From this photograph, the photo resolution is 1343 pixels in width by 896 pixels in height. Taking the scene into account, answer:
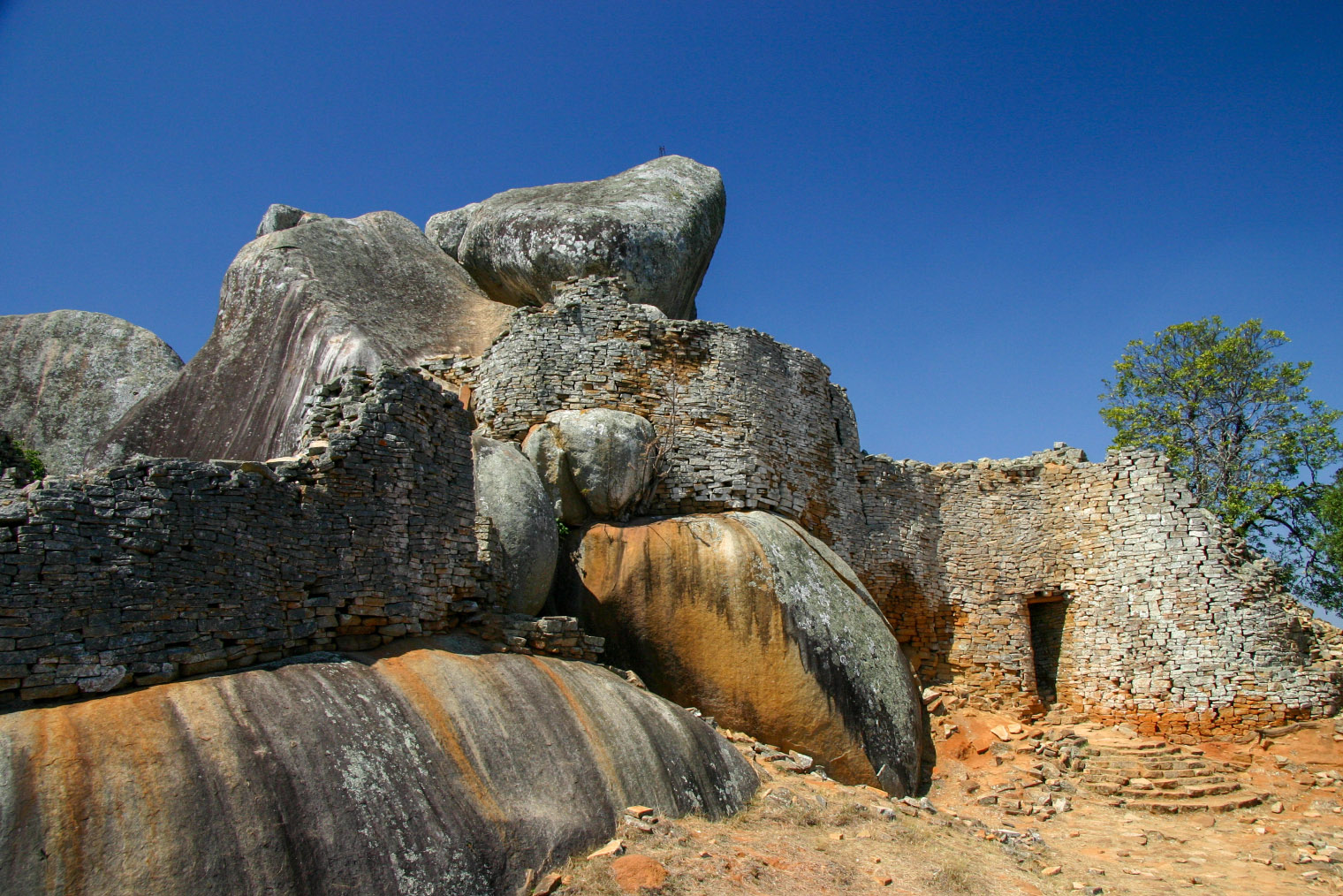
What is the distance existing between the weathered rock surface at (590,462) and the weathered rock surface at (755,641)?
548mm

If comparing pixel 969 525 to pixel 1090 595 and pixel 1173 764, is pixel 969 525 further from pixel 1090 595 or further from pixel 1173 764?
pixel 1173 764

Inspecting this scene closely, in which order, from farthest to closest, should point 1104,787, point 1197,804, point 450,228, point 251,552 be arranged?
point 450,228
point 1104,787
point 1197,804
point 251,552

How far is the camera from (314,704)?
27.4 ft

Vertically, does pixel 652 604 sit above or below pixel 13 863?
above

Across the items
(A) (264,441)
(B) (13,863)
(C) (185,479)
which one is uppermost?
(A) (264,441)

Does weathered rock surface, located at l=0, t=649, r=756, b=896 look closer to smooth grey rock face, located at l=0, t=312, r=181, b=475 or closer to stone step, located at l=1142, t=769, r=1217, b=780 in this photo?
stone step, located at l=1142, t=769, r=1217, b=780

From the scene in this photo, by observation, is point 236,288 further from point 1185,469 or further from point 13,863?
point 1185,469

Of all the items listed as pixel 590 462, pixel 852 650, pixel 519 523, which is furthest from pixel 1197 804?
pixel 519 523

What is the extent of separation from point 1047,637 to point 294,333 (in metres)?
15.5

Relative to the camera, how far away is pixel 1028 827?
13.7 meters

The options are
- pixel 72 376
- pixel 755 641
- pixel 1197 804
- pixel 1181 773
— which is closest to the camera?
pixel 755 641

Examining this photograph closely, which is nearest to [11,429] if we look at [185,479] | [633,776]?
[185,479]

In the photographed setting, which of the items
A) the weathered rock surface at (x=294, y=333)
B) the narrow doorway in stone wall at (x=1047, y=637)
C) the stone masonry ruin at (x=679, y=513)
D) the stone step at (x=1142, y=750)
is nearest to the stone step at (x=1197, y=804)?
the stone step at (x=1142, y=750)

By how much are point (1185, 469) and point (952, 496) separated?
21.1 ft
